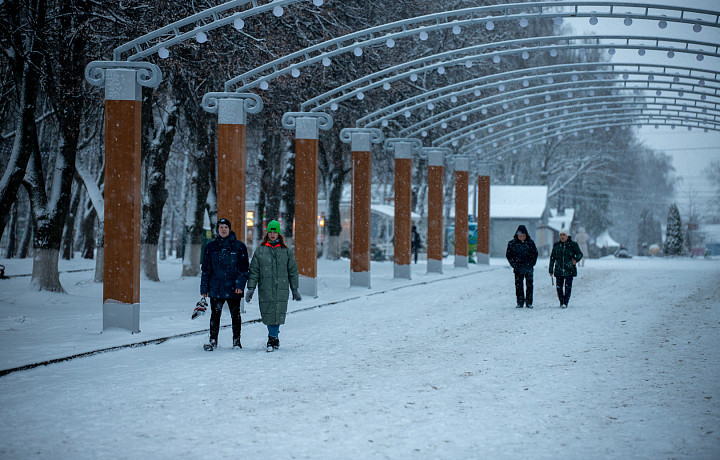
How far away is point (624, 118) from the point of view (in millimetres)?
34844

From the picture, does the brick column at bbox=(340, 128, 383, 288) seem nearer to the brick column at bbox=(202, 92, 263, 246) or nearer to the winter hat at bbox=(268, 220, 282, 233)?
the brick column at bbox=(202, 92, 263, 246)

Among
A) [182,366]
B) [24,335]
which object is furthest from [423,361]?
[24,335]

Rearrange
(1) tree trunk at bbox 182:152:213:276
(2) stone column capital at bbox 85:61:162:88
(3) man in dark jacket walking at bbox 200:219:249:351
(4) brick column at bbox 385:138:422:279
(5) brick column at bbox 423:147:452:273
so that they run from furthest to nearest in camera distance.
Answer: (5) brick column at bbox 423:147:452:273, (4) brick column at bbox 385:138:422:279, (1) tree trunk at bbox 182:152:213:276, (2) stone column capital at bbox 85:61:162:88, (3) man in dark jacket walking at bbox 200:219:249:351

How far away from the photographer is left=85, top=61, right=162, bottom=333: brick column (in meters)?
12.8

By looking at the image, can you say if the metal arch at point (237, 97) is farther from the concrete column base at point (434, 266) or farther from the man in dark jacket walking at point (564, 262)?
the concrete column base at point (434, 266)

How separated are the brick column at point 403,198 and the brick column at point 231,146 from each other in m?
10.7

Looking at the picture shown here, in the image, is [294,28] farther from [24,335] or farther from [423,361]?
[423,361]

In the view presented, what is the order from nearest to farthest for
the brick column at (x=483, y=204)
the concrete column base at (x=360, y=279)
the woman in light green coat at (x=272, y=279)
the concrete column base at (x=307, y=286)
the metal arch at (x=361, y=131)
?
1. the woman in light green coat at (x=272, y=279)
2. the concrete column base at (x=307, y=286)
3. the metal arch at (x=361, y=131)
4. the concrete column base at (x=360, y=279)
5. the brick column at (x=483, y=204)

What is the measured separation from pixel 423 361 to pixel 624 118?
26.7 m

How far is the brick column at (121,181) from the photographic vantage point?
12.8 meters

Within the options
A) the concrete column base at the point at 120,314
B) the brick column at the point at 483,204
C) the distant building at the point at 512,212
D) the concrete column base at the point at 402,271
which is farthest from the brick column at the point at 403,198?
the distant building at the point at 512,212

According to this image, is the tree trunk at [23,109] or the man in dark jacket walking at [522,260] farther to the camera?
the man in dark jacket walking at [522,260]

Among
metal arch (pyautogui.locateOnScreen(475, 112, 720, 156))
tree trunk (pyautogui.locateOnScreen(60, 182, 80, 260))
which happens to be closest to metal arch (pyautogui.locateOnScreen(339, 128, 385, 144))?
metal arch (pyautogui.locateOnScreen(475, 112, 720, 156))

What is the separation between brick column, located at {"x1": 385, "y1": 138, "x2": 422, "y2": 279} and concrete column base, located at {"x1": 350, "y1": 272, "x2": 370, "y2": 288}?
10.3ft
